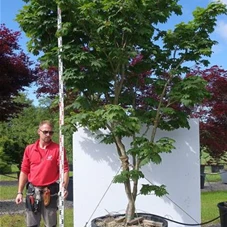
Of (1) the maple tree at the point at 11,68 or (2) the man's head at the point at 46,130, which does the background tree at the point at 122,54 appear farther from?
(1) the maple tree at the point at 11,68

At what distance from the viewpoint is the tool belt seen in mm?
3719

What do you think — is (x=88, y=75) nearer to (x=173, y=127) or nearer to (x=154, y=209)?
(x=173, y=127)

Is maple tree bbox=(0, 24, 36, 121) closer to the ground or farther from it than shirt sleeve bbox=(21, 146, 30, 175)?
farther from it

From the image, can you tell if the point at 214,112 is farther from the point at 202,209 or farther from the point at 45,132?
the point at 45,132

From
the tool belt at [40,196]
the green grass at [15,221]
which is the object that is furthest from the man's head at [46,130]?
the green grass at [15,221]

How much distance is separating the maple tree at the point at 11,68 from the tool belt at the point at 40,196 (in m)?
4.10

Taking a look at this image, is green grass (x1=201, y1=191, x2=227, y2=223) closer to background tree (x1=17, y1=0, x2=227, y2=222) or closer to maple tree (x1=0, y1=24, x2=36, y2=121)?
background tree (x1=17, y1=0, x2=227, y2=222)

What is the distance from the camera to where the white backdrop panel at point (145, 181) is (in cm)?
469

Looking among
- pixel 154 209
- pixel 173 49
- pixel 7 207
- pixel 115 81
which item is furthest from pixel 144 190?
pixel 7 207

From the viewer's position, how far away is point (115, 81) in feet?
13.8

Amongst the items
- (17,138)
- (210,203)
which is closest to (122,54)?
(210,203)

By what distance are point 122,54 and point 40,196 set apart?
1.59 metres

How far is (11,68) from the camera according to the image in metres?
7.62

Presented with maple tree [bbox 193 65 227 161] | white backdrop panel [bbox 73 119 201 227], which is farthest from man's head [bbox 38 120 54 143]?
maple tree [bbox 193 65 227 161]
